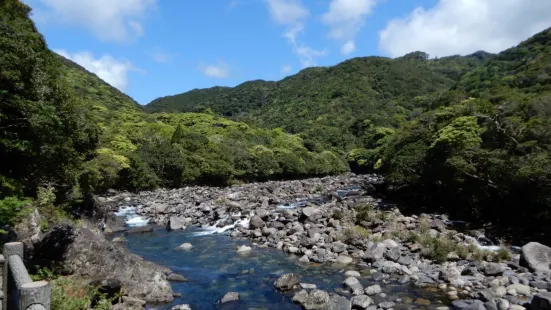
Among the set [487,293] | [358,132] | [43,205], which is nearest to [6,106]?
[43,205]

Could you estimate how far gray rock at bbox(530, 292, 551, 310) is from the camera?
937 centimetres

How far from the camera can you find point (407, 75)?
143375 millimetres

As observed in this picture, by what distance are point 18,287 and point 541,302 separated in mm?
11028

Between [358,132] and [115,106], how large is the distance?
66927 millimetres

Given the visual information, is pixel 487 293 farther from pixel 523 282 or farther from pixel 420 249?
pixel 420 249

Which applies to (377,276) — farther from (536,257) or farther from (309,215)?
(309,215)

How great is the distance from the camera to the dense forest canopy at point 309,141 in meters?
10.7

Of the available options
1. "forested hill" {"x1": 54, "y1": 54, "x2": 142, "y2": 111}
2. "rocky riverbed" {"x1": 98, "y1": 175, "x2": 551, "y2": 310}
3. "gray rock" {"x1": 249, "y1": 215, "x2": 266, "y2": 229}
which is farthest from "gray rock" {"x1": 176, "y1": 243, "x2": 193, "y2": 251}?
"forested hill" {"x1": 54, "y1": 54, "x2": 142, "y2": 111}

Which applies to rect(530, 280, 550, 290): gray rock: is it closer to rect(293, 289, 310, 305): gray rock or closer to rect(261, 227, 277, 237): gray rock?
rect(293, 289, 310, 305): gray rock

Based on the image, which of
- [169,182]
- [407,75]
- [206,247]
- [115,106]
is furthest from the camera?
[407,75]

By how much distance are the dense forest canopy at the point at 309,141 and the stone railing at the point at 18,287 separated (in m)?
2.79

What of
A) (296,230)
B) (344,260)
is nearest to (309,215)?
(296,230)

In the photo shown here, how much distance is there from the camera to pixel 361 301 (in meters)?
11.1

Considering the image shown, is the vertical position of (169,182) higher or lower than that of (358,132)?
lower
